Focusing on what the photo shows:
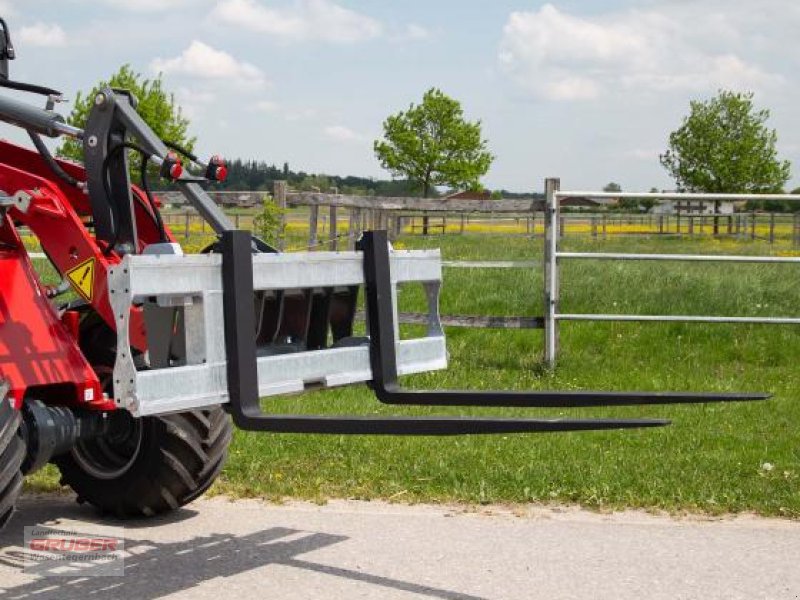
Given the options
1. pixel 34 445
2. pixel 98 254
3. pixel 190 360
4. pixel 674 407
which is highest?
pixel 98 254

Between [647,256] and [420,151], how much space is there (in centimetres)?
5223

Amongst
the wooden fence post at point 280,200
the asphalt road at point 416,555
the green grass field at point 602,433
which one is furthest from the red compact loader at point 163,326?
the wooden fence post at point 280,200

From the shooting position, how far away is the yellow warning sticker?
5.35 meters

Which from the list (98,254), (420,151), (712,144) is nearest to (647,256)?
(98,254)

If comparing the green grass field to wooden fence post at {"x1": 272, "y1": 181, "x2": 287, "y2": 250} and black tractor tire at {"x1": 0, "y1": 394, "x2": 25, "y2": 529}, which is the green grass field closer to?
wooden fence post at {"x1": 272, "y1": 181, "x2": 287, "y2": 250}

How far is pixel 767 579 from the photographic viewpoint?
545 centimetres

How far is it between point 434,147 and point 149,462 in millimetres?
57666

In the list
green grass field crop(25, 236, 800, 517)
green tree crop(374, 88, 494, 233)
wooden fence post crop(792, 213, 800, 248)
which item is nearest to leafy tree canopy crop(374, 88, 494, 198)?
green tree crop(374, 88, 494, 233)

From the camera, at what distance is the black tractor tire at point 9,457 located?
4867mm

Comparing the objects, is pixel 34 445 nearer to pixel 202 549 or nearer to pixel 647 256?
pixel 202 549

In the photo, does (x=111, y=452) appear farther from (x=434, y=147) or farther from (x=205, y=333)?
(x=434, y=147)

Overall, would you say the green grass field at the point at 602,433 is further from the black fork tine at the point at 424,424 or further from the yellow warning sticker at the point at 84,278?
the black fork tine at the point at 424,424

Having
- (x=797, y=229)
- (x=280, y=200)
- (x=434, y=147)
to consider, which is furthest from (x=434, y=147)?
(x=280, y=200)

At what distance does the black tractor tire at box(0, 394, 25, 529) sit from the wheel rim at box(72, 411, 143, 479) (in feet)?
4.31
